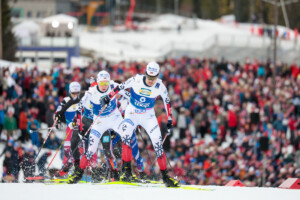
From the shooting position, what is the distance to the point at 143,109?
45.0 feet

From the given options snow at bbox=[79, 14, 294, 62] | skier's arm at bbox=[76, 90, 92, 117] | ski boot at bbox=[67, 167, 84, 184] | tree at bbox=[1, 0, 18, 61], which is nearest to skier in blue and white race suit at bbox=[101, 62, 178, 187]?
skier's arm at bbox=[76, 90, 92, 117]

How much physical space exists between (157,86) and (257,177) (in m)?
9.34

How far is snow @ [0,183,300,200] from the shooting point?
11.7 meters

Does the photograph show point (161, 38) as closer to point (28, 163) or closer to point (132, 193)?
point (28, 163)

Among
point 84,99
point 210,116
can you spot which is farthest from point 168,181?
point 210,116

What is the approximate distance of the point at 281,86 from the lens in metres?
29.6

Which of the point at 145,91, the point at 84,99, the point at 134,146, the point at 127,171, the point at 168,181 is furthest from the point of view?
the point at 134,146

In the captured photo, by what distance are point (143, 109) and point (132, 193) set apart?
214 cm

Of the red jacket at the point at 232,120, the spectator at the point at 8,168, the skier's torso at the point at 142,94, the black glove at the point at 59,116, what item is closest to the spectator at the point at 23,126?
the spectator at the point at 8,168

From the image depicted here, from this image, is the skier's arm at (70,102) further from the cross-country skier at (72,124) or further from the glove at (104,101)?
the glove at (104,101)

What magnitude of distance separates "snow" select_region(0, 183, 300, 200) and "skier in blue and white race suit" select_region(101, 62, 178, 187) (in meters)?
0.83

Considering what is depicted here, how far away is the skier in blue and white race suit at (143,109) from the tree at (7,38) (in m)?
26.4

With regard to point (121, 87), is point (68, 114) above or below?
below

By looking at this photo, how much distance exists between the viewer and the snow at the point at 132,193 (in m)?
11.7
